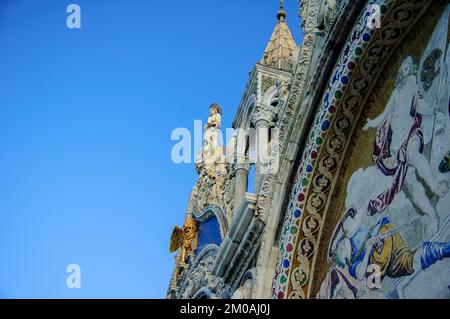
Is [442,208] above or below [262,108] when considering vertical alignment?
below

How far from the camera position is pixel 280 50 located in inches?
575

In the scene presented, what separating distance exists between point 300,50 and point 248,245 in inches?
115

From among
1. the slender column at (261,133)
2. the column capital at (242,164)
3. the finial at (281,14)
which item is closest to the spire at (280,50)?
the finial at (281,14)

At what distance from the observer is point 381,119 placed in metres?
8.24

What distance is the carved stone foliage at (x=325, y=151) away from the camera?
8.51 metres

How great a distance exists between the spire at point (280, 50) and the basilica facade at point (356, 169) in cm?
309

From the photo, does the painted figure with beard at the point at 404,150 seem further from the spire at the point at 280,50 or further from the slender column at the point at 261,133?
the spire at the point at 280,50

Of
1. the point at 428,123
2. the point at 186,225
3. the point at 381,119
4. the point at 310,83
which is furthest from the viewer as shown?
the point at 186,225

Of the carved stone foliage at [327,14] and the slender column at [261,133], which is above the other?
the carved stone foliage at [327,14]
